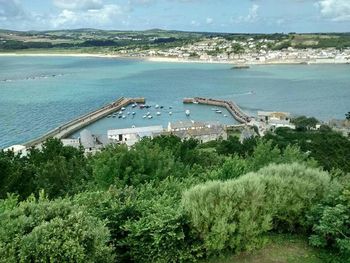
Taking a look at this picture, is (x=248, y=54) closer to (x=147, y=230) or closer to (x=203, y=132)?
(x=203, y=132)

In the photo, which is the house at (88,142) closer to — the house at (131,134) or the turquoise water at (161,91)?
the house at (131,134)

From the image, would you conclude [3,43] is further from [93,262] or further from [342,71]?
[93,262]

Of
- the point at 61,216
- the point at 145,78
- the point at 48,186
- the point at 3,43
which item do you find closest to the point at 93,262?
the point at 61,216

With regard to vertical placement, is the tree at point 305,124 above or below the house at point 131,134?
above

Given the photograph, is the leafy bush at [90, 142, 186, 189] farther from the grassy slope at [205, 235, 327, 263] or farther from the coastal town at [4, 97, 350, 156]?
the coastal town at [4, 97, 350, 156]

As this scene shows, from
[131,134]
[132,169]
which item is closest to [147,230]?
[132,169]

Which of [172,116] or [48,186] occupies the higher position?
[48,186]

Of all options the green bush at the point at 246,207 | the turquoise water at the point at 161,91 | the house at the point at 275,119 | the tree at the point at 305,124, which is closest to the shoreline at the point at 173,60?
the turquoise water at the point at 161,91

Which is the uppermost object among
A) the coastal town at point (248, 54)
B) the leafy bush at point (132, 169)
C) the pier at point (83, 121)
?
the leafy bush at point (132, 169)
